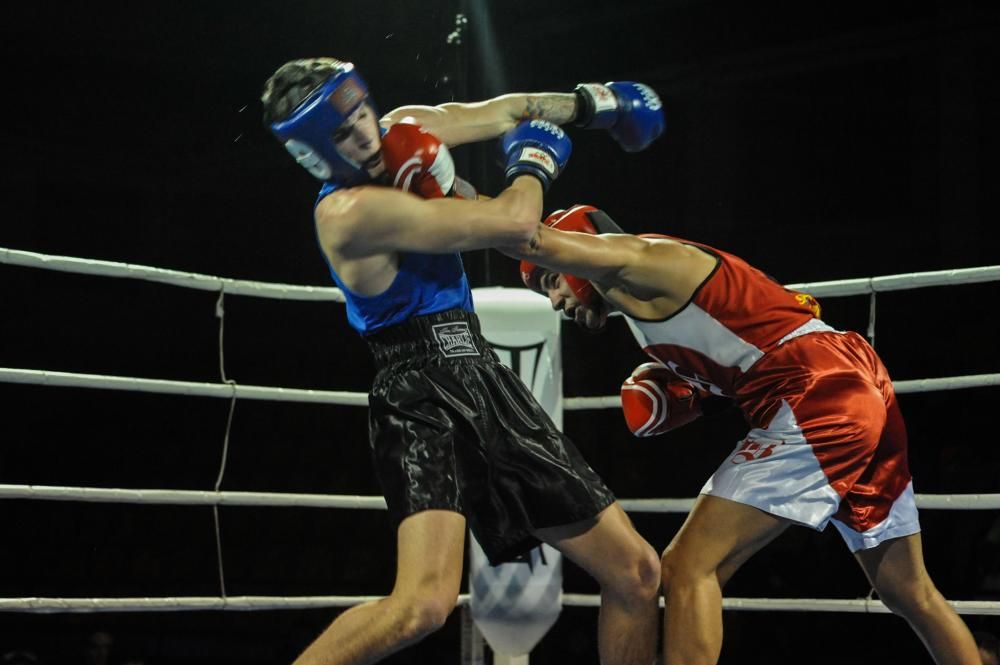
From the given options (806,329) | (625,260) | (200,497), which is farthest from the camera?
(200,497)

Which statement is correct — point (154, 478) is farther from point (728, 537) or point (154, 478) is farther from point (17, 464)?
point (728, 537)

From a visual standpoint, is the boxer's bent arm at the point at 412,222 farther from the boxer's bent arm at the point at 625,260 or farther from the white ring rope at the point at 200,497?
the white ring rope at the point at 200,497

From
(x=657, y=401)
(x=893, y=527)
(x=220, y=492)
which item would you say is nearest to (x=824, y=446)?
(x=893, y=527)

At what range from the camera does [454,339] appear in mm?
2133

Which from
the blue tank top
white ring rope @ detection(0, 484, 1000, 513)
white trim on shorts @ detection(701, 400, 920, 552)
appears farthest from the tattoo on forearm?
white ring rope @ detection(0, 484, 1000, 513)

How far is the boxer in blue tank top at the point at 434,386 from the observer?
6.43 feet

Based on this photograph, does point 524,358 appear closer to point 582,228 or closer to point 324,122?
point 582,228

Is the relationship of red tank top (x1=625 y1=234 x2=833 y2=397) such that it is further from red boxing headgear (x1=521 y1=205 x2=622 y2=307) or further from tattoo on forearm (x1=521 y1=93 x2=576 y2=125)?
tattoo on forearm (x1=521 y1=93 x2=576 y2=125)

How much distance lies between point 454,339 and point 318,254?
7428 millimetres

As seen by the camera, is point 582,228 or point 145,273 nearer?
point 582,228

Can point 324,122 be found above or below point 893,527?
above

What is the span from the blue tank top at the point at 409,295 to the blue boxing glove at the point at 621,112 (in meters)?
0.52

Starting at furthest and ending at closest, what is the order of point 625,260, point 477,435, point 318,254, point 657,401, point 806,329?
point 318,254 → point 657,401 → point 806,329 → point 625,260 → point 477,435

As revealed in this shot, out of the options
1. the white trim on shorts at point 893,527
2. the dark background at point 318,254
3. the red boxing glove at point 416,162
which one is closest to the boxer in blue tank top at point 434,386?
the red boxing glove at point 416,162
